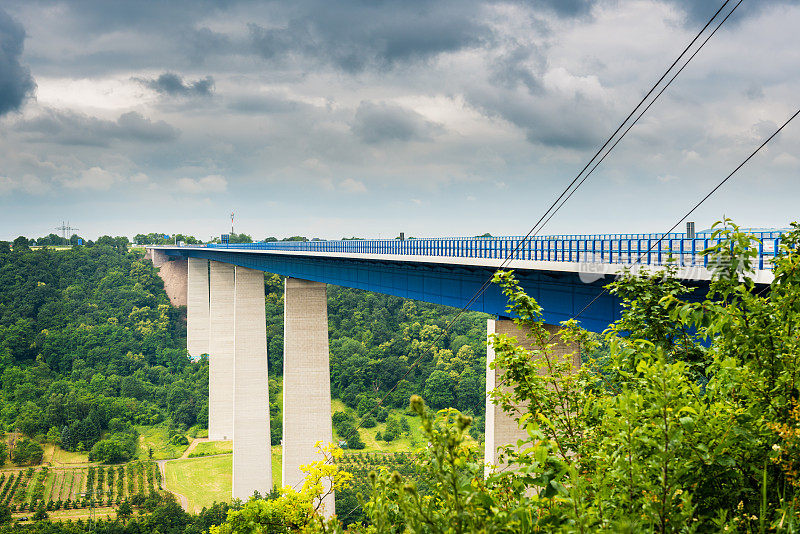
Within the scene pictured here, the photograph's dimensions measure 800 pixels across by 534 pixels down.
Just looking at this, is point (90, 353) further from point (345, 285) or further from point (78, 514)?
point (345, 285)

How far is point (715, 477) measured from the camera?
370 centimetres

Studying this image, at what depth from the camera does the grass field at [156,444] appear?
55.6 metres

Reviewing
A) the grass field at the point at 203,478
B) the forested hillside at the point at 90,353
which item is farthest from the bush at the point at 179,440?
the grass field at the point at 203,478

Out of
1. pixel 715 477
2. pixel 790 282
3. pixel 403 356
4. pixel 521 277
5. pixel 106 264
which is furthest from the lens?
pixel 106 264

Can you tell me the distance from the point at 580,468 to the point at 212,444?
197 feet

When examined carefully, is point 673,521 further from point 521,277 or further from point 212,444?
point 212,444

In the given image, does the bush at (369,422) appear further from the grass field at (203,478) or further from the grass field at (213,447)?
the grass field at (213,447)

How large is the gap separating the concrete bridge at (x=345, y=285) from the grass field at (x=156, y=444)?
4.74 metres

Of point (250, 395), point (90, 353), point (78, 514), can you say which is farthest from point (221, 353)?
point (90, 353)

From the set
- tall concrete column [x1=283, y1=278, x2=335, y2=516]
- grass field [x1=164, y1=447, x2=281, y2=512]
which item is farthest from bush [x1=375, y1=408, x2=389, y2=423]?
tall concrete column [x1=283, y1=278, x2=335, y2=516]

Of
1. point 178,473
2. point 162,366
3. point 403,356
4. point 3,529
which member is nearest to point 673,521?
point 3,529

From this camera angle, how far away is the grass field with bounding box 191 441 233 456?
185ft

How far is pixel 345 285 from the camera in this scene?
28.6 meters

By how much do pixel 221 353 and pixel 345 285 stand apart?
34.4m
